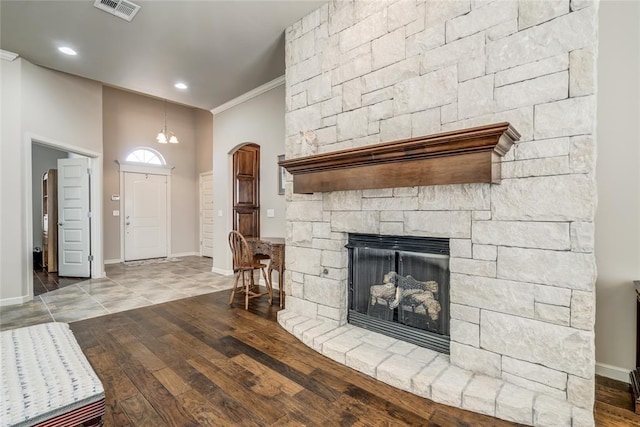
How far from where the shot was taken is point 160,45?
351cm

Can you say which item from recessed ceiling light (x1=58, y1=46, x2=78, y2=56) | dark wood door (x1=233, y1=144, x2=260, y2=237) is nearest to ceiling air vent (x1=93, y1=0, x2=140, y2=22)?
recessed ceiling light (x1=58, y1=46, x2=78, y2=56)

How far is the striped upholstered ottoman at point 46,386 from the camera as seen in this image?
1109mm

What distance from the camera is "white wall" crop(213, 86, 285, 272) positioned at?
180 inches

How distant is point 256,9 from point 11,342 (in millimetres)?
3126

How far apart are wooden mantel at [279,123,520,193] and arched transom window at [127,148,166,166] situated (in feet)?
19.7

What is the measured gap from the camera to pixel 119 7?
2.86m

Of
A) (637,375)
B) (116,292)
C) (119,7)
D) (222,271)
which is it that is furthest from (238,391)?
(222,271)

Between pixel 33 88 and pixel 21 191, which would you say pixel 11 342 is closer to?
pixel 21 191

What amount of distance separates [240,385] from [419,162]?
1926mm

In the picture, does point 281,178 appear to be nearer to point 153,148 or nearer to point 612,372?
point 612,372

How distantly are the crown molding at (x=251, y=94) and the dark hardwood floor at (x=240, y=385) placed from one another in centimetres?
341

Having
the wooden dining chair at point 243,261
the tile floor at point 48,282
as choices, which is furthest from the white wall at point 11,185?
the wooden dining chair at point 243,261

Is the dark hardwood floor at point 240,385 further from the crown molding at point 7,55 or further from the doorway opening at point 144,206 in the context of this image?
the doorway opening at point 144,206

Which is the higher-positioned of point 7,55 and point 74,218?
point 7,55
